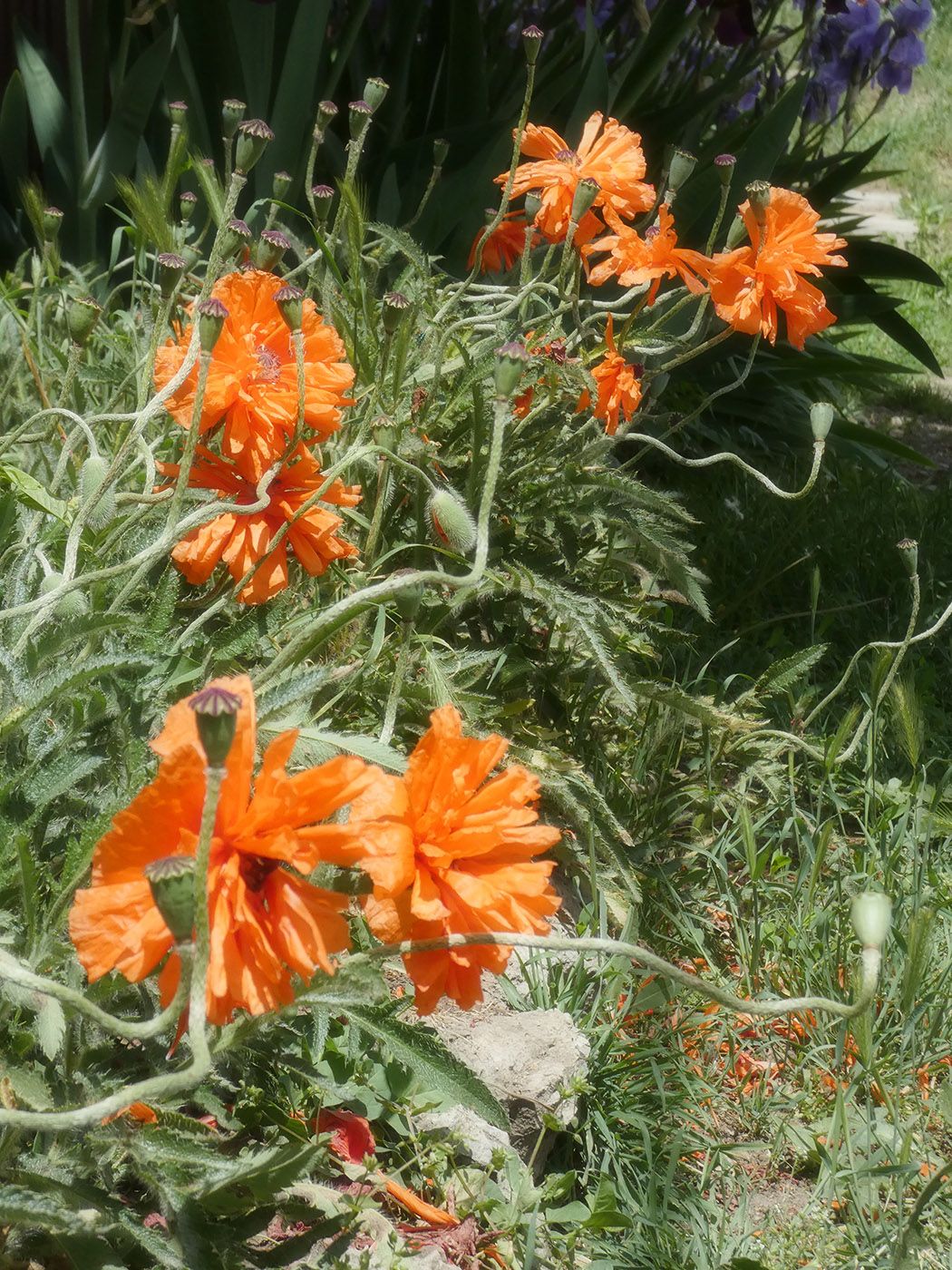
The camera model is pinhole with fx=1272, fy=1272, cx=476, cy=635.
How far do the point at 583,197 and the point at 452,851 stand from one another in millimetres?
1033

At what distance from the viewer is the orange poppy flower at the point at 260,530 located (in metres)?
1.34

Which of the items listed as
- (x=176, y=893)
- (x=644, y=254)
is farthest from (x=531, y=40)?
(x=176, y=893)

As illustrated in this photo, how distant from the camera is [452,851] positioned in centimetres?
83

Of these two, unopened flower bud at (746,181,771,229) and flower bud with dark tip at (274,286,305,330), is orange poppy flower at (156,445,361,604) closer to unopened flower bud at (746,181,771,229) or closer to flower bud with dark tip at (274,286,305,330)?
flower bud with dark tip at (274,286,305,330)

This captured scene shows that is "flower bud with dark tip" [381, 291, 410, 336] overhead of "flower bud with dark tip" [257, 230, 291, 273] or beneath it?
beneath

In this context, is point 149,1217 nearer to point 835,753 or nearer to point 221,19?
point 835,753

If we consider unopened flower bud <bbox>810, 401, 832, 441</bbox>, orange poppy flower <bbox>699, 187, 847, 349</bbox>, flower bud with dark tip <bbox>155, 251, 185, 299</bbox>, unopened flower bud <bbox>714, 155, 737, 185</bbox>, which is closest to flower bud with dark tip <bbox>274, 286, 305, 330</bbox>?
flower bud with dark tip <bbox>155, 251, 185, 299</bbox>

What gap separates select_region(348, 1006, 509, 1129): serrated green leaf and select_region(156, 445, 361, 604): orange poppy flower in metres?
0.51

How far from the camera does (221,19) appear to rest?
2967mm

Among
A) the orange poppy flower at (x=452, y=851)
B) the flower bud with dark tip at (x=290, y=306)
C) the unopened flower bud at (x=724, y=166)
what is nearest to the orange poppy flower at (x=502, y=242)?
the unopened flower bud at (x=724, y=166)

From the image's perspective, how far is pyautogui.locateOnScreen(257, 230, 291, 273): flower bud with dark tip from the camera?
53.9 inches

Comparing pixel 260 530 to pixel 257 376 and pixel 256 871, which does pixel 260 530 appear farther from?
pixel 256 871

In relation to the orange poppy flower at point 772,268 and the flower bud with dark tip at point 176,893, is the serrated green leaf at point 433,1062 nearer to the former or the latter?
the flower bud with dark tip at point 176,893

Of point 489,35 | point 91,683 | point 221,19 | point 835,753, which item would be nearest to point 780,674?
point 835,753
